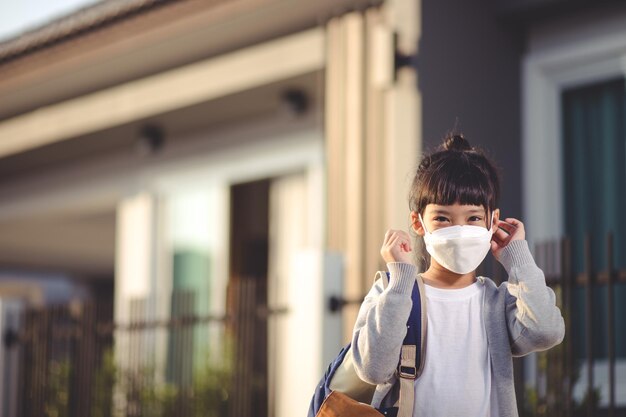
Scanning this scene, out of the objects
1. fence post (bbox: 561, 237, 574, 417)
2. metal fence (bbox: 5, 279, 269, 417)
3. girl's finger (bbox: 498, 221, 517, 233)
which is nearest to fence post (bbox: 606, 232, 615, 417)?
fence post (bbox: 561, 237, 574, 417)

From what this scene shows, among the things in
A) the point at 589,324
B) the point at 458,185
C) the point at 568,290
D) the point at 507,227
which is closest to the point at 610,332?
the point at 589,324

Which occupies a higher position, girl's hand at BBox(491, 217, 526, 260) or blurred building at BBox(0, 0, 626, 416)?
blurred building at BBox(0, 0, 626, 416)

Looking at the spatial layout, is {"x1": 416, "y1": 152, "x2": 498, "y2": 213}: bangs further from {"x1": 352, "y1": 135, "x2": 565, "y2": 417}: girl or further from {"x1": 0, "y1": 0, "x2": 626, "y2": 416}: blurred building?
{"x1": 0, "y1": 0, "x2": 626, "y2": 416}: blurred building

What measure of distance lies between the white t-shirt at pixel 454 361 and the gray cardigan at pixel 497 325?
3cm

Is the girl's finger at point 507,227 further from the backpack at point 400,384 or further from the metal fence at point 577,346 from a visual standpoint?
the metal fence at point 577,346

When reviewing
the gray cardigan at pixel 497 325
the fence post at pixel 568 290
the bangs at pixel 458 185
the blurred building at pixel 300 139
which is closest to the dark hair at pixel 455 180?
the bangs at pixel 458 185

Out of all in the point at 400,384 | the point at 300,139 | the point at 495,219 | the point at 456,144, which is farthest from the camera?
the point at 300,139

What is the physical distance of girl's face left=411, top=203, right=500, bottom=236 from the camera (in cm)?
254

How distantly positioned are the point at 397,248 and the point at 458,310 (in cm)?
21

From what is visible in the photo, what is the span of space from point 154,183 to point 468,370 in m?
7.76

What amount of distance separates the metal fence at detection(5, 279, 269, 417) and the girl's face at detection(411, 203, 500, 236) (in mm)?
4461

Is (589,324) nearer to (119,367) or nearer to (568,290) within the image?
(568,290)

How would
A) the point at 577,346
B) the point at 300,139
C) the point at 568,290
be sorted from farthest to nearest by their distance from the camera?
1. the point at 300,139
2. the point at 577,346
3. the point at 568,290

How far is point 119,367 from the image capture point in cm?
819
